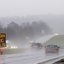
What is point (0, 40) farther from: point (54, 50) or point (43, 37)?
point (43, 37)

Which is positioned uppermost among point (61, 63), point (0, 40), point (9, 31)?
point (9, 31)

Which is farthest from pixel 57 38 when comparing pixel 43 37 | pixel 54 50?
pixel 54 50

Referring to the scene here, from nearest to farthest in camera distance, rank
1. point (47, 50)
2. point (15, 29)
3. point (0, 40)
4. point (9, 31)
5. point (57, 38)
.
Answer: point (0, 40)
point (47, 50)
point (9, 31)
point (15, 29)
point (57, 38)

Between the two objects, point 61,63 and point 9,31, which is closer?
point 61,63

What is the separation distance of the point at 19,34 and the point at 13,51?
Answer: 259ft

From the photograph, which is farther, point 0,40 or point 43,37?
point 43,37

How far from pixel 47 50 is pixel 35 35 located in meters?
56.6

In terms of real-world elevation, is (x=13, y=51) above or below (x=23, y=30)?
below

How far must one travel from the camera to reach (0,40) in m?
27.6

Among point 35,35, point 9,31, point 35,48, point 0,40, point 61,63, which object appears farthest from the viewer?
point 9,31

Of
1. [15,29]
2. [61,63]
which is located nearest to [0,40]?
[61,63]

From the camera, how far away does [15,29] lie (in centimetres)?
11881

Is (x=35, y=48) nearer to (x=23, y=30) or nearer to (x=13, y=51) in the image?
(x=13, y=51)

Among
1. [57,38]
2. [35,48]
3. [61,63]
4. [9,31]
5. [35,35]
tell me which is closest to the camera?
[61,63]
